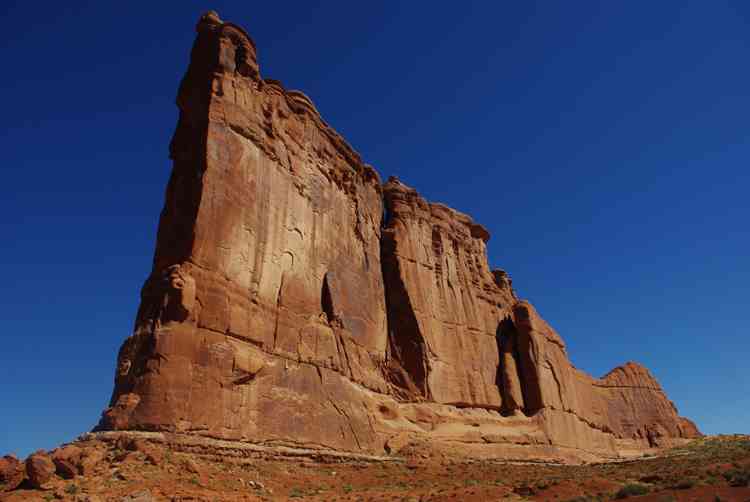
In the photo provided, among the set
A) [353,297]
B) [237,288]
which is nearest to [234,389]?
[237,288]

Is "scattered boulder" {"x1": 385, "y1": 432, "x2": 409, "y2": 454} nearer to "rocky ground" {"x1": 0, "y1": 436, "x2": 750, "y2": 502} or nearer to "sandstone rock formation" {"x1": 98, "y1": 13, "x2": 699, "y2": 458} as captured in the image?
"sandstone rock formation" {"x1": 98, "y1": 13, "x2": 699, "y2": 458}

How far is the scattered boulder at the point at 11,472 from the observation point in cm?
1723

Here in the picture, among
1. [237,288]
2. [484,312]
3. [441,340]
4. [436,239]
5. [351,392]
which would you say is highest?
[436,239]

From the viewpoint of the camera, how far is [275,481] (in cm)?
2175

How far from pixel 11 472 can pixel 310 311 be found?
47.7ft

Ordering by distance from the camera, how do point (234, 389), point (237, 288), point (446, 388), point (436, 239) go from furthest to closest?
point (436, 239), point (446, 388), point (237, 288), point (234, 389)

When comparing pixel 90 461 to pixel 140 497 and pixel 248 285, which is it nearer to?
pixel 140 497

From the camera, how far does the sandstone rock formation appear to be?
2241cm

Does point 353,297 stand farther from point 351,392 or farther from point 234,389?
point 234,389

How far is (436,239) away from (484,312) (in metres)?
6.71

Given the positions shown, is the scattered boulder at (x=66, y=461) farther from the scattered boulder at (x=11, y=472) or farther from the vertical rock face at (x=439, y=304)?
the vertical rock face at (x=439, y=304)

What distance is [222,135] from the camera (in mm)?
26625

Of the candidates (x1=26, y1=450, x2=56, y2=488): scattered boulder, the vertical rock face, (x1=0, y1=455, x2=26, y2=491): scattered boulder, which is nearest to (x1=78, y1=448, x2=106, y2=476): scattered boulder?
(x1=26, y1=450, x2=56, y2=488): scattered boulder

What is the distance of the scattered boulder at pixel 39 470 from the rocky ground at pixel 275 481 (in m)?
0.02
